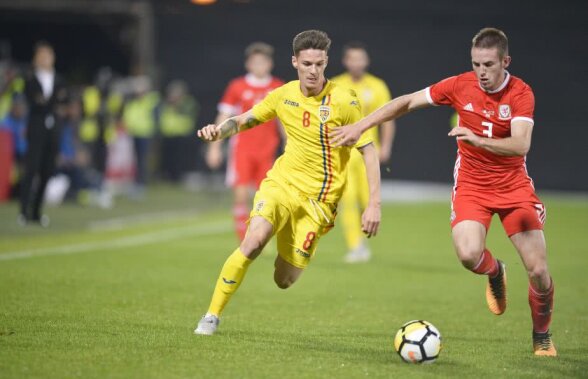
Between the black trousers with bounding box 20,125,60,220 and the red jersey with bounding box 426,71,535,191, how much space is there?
366 inches

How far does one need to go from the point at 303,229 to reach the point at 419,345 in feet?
4.94

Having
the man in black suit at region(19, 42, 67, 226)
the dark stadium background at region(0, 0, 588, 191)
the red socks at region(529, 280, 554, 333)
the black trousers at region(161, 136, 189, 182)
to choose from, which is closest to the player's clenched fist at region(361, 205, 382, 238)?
the red socks at region(529, 280, 554, 333)

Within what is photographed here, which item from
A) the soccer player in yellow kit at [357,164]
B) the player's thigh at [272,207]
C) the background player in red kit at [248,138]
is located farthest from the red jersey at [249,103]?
the player's thigh at [272,207]

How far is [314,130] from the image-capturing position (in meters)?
7.70

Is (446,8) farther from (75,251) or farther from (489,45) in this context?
(489,45)

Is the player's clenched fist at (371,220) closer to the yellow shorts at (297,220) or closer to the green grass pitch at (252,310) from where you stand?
the yellow shorts at (297,220)

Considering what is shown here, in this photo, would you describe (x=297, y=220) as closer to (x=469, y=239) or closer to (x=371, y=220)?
(x=371, y=220)

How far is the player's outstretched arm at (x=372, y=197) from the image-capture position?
Result: 7.12 metres

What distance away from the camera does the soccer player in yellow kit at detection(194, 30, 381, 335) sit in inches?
295

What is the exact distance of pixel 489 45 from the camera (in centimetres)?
689

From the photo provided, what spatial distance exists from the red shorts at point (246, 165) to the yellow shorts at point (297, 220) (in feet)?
17.2

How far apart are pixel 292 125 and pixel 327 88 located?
1.27 feet

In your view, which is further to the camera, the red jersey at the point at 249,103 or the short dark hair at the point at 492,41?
the red jersey at the point at 249,103

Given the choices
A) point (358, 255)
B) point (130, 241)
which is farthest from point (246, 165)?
point (130, 241)
